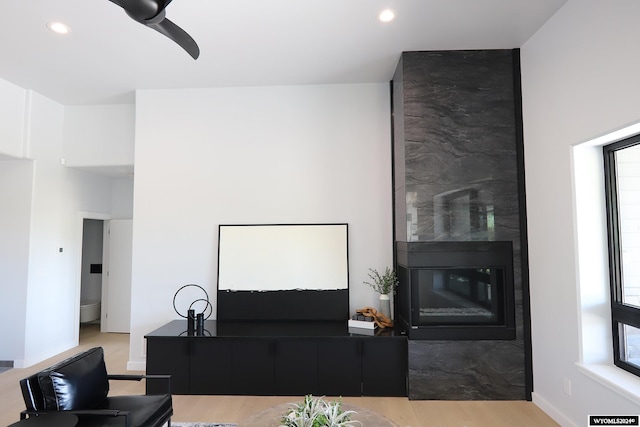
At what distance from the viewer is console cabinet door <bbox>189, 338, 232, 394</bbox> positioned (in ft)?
11.0

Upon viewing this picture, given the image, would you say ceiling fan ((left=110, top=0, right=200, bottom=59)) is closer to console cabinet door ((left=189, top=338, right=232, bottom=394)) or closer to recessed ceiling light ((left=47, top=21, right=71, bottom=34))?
recessed ceiling light ((left=47, top=21, right=71, bottom=34))

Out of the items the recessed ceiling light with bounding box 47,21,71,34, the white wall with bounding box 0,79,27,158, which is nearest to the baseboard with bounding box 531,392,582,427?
the recessed ceiling light with bounding box 47,21,71,34

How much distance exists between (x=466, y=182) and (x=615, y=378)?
5.90 ft

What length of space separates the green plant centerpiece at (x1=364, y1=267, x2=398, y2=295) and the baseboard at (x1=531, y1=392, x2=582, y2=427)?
1.54m

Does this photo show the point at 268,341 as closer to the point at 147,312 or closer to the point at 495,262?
the point at 147,312

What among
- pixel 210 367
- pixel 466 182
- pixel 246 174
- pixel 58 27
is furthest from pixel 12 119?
pixel 466 182

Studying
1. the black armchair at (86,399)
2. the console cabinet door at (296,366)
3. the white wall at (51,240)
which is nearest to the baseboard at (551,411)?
the console cabinet door at (296,366)

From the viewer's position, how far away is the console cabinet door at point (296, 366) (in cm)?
330

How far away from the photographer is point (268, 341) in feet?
11.0

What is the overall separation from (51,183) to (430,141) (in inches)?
185

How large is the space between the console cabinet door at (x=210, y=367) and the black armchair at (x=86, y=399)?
3.08 ft

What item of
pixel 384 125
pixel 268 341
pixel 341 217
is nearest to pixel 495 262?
pixel 341 217

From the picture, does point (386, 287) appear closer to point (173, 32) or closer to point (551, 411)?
point (551, 411)

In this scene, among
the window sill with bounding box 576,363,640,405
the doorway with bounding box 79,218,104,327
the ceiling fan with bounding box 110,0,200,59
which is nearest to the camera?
the ceiling fan with bounding box 110,0,200,59
